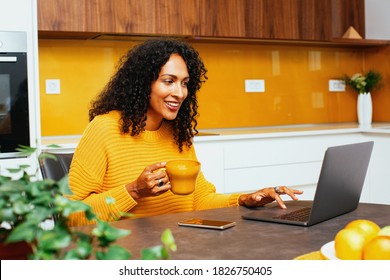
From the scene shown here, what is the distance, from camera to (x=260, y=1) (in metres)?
3.91

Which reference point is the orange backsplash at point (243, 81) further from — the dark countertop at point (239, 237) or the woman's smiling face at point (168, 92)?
the dark countertop at point (239, 237)

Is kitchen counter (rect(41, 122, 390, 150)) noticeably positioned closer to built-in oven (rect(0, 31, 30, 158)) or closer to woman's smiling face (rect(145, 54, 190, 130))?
built-in oven (rect(0, 31, 30, 158))

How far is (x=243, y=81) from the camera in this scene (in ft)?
14.1

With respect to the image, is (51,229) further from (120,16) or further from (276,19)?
(276,19)

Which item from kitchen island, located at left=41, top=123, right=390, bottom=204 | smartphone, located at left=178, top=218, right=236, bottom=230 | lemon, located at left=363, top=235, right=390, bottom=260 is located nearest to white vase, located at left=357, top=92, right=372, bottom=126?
kitchen island, located at left=41, top=123, right=390, bottom=204

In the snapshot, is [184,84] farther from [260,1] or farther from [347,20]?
[347,20]

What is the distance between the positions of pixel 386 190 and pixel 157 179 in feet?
8.87

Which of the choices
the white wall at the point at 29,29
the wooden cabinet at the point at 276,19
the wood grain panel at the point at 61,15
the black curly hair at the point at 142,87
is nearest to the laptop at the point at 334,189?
the black curly hair at the point at 142,87

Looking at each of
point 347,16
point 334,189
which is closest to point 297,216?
point 334,189

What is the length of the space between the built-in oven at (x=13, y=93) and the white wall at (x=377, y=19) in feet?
9.18

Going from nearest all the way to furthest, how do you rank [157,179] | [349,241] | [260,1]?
[349,241] < [157,179] < [260,1]

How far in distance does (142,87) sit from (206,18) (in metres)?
1.74

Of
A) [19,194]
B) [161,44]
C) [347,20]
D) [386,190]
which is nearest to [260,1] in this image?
[347,20]

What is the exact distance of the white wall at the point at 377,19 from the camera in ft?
14.8
